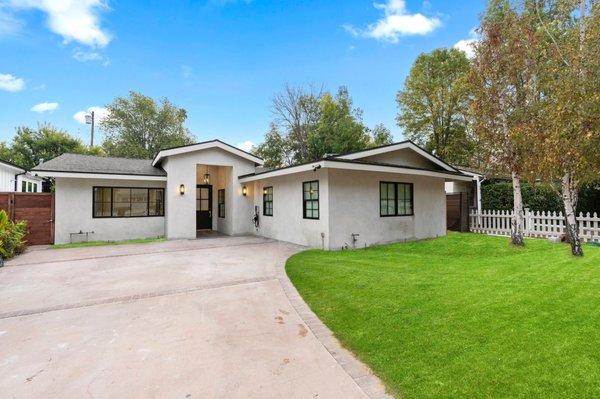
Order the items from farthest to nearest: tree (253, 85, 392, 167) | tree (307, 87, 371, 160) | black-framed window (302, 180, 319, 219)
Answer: tree (253, 85, 392, 167)
tree (307, 87, 371, 160)
black-framed window (302, 180, 319, 219)

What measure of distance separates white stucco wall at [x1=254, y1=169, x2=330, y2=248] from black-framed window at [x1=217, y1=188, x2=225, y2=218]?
2362 millimetres

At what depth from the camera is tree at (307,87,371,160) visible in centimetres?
2889

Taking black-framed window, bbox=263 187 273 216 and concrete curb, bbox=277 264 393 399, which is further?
black-framed window, bbox=263 187 273 216

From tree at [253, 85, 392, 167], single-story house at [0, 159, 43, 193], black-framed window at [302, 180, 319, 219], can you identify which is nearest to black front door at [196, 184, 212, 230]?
black-framed window at [302, 180, 319, 219]

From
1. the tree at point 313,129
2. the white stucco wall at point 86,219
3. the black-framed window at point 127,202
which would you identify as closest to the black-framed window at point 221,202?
the black-framed window at point 127,202

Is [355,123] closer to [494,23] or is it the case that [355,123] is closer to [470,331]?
[494,23]

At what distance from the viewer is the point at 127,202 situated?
512 inches

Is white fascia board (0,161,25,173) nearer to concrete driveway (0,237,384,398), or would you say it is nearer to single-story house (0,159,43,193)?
single-story house (0,159,43,193)

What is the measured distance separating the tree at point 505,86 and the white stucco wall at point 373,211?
2.92 meters

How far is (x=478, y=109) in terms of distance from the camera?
9.27 m

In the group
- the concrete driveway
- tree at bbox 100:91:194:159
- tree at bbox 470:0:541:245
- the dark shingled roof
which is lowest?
the concrete driveway

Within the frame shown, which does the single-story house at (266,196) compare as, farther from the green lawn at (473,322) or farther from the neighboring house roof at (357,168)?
the green lawn at (473,322)

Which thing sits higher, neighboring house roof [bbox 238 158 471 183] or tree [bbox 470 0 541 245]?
tree [bbox 470 0 541 245]

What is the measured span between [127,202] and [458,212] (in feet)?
47.7
